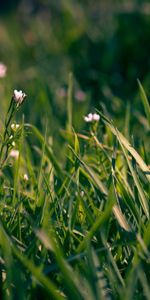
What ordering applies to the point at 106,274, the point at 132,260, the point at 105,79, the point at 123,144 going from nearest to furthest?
1. the point at 106,274
2. the point at 132,260
3. the point at 123,144
4. the point at 105,79

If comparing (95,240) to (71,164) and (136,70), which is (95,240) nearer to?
(71,164)

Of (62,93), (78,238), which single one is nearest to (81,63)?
(62,93)

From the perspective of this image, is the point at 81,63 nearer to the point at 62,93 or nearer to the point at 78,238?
the point at 62,93

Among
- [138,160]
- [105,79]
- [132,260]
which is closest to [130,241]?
[132,260]

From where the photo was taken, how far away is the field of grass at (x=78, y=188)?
1298mm

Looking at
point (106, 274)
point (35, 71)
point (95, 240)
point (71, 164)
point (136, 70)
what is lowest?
point (106, 274)

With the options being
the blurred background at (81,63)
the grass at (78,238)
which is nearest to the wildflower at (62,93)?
the blurred background at (81,63)

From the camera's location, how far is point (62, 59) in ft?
15.0

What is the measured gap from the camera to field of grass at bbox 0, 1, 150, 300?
130 centimetres

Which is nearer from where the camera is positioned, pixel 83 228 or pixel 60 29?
pixel 83 228

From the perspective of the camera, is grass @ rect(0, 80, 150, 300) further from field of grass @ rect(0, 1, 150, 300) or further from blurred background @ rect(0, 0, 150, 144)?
blurred background @ rect(0, 0, 150, 144)

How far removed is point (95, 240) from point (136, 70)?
2.52m

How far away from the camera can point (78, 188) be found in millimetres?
1525

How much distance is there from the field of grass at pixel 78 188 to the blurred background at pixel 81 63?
1 centimetres
